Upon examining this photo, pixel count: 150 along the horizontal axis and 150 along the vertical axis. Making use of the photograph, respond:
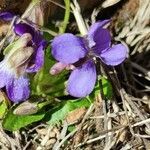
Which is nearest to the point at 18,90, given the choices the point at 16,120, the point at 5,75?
the point at 5,75

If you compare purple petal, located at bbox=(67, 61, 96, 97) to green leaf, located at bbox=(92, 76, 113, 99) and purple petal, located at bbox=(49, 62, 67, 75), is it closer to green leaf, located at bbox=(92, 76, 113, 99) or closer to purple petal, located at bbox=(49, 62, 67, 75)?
purple petal, located at bbox=(49, 62, 67, 75)

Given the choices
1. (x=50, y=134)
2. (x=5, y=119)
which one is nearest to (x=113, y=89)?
(x=50, y=134)

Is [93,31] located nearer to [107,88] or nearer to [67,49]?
[67,49]

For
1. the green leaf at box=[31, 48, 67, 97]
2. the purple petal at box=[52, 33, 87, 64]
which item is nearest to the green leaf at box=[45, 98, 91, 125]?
the green leaf at box=[31, 48, 67, 97]

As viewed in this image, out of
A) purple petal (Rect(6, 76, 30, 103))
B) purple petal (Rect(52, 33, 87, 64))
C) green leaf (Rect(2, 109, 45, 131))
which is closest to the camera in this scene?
purple petal (Rect(52, 33, 87, 64))

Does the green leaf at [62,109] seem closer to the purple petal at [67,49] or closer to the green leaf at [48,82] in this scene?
the green leaf at [48,82]

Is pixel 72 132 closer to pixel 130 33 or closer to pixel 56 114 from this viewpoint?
pixel 56 114

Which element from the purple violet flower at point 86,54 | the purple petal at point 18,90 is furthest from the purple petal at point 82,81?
the purple petal at point 18,90

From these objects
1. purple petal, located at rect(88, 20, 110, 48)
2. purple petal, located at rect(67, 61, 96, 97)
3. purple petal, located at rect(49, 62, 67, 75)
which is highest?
purple petal, located at rect(88, 20, 110, 48)
